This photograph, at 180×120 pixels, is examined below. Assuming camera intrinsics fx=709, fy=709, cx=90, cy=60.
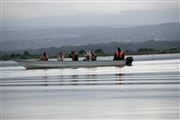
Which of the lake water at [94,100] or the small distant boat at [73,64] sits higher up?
the small distant boat at [73,64]

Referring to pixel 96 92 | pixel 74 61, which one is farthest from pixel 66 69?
pixel 96 92

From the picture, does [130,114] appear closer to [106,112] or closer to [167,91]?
[106,112]

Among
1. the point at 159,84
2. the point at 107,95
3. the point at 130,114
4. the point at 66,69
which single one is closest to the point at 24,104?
the point at 107,95

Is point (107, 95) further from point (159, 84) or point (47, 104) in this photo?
point (159, 84)

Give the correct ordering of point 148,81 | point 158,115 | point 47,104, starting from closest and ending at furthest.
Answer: point 158,115 → point 47,104 → point 148,81

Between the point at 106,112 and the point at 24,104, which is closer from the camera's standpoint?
the point at 106,112

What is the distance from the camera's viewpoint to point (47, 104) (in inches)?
1062

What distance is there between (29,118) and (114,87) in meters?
11.4

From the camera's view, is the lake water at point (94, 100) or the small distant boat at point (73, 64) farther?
the small distant boat at point (73, 64)

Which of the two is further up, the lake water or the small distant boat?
the small distant boat

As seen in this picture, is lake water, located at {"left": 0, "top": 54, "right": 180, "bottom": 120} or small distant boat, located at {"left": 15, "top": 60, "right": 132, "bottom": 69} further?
small distant boat, located at {"left": 15, "top": 60, "right": 132, "bottom": 69}

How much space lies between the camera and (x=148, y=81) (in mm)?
37875

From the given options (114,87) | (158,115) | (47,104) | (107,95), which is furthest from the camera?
(114,87)

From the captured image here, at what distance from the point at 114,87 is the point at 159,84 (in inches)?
92.8
